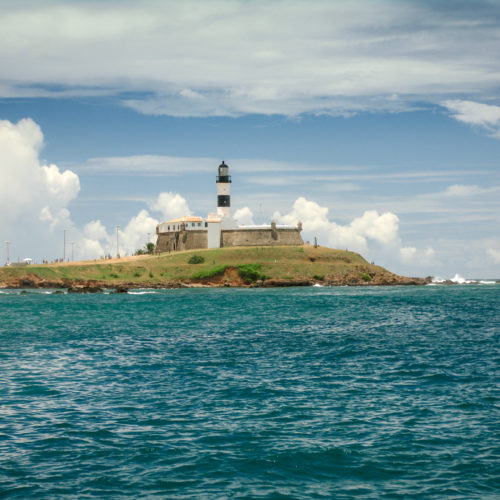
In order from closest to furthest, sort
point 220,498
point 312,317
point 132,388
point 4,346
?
point 220,498, point 132,388, point 4,346, point 312,317

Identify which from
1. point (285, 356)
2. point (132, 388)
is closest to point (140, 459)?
point (132, 388)

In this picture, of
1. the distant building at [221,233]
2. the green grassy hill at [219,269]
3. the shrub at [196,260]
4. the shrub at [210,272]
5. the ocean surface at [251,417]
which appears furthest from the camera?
the distant building at [221,233]

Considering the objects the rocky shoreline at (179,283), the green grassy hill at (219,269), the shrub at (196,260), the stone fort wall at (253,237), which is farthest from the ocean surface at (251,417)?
the stone fort wall at (253,237)

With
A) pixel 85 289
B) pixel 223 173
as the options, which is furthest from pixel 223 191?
pixel 85 289

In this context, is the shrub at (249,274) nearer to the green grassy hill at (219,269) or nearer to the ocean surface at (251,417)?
the green grassy hill at (219,269)

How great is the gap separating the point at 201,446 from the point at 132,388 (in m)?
8.80

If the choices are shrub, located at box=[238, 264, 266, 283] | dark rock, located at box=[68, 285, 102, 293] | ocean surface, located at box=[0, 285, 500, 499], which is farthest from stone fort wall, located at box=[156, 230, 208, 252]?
ocean surface, located at box=[0, 285, 500, 499]

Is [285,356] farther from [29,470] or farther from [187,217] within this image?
[187,217]

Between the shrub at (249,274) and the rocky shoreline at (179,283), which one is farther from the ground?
the shrub at (249,274)

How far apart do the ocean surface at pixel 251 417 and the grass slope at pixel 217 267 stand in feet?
335

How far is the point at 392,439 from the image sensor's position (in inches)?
731

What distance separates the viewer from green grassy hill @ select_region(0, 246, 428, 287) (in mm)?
142375

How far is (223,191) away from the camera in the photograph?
16325 cm

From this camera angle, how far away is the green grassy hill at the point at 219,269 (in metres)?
142
